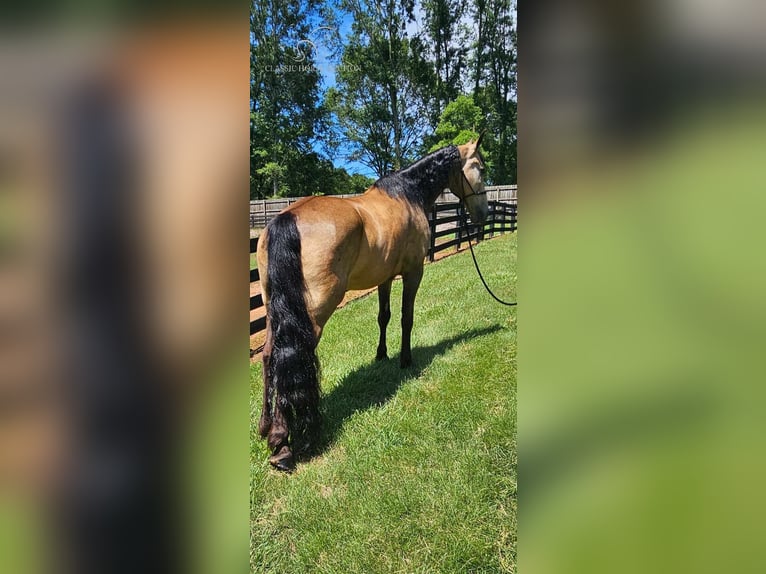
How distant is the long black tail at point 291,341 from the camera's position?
1.42m

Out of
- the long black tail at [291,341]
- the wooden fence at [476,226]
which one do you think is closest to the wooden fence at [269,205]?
the wooden fence at [476,226]

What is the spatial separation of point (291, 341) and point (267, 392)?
20cm

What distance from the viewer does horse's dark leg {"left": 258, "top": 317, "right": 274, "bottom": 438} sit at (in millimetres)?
1405

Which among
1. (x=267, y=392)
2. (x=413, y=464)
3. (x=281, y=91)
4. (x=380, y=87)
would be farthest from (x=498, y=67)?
(x=267, y=392)

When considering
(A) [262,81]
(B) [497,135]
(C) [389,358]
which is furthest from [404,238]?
(A) [262,81]

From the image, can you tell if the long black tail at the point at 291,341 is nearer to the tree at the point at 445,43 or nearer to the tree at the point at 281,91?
the tree at the point at 281,91
